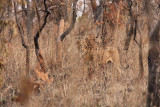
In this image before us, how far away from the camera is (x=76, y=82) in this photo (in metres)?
3.91

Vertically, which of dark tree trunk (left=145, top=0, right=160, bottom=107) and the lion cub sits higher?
dark tree trunk (left=145, top=0, right=160, bottom=107)

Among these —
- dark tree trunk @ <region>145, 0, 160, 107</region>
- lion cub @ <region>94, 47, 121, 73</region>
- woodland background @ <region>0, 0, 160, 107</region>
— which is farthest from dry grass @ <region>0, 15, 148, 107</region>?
dark tree trunk @ <region>145, 0, 160, 107</region>

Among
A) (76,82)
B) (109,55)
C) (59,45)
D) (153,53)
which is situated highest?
(153,53)

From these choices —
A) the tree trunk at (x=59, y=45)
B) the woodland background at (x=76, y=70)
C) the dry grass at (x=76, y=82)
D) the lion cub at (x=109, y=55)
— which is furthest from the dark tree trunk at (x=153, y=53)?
the tree trunk at (x=59, y=45)

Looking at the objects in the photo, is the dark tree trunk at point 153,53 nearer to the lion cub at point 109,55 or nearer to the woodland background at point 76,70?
the woodland background at point 76,70

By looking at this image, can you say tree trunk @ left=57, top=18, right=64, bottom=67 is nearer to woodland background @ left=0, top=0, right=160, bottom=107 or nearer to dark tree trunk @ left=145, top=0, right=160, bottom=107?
woodland background @ left=0, top=0, right=160, bottom=107

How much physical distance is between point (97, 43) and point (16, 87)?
1667mm

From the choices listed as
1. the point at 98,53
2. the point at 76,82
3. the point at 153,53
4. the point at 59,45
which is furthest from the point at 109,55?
the point at 153,53

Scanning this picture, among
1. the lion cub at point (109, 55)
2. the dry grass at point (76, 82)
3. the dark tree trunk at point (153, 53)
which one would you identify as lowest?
the dry grass at point (76, 82)

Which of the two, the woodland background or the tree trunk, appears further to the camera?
the tree trunk

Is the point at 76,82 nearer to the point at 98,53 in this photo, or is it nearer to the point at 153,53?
the point at 98,53

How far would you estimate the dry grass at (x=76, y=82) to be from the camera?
11.1 ft

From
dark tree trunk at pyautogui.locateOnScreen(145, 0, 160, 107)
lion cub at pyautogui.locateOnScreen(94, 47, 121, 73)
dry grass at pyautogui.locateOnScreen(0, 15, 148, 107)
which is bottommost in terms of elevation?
dry grass at pyautogui.locateOnScreen(0, 15, 148, 107)

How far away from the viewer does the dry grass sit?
338 cm
